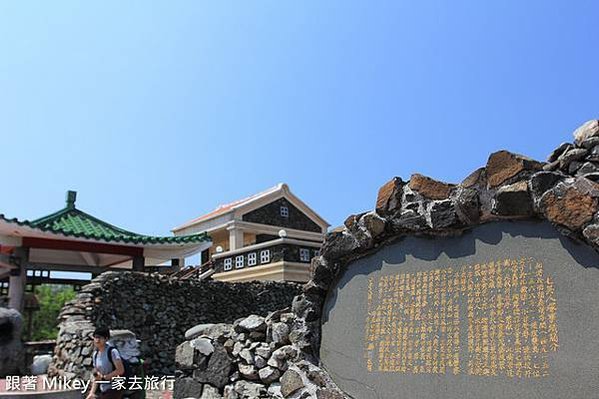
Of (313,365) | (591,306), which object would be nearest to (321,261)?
(313,365)

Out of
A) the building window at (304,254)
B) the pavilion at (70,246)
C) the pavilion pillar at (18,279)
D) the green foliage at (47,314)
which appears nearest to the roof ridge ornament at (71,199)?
the pavilion at (70,246)

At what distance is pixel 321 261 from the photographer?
14.4ft

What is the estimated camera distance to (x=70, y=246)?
446 inches

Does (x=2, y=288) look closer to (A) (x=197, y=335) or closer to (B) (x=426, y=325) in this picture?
(A) (x=197, y=335)

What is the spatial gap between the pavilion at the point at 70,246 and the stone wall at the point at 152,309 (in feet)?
4.10

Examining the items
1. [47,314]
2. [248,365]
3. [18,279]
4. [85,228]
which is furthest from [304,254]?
[47,314]

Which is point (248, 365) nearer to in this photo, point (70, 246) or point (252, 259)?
point (70, 246)

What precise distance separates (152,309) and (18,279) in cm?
296

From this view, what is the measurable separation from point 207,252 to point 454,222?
18.1 meters

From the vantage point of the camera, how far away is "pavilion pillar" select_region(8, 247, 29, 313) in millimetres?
10961

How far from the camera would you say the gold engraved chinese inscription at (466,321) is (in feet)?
9.64

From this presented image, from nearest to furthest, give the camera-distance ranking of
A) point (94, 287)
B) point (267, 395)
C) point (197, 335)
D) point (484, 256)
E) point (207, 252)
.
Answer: point (484, 256)
point (267, 395)
point (197, 335)
point (94, 287)
point (207, 252)

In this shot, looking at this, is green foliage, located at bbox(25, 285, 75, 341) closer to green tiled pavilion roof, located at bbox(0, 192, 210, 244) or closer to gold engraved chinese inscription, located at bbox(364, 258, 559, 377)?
green tiled pavilion roof, located at bbox(0, 192, 210, 244)

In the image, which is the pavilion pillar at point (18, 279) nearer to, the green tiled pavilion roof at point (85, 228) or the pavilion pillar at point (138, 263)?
the green tiled pavilion roof at point (85, 228)
